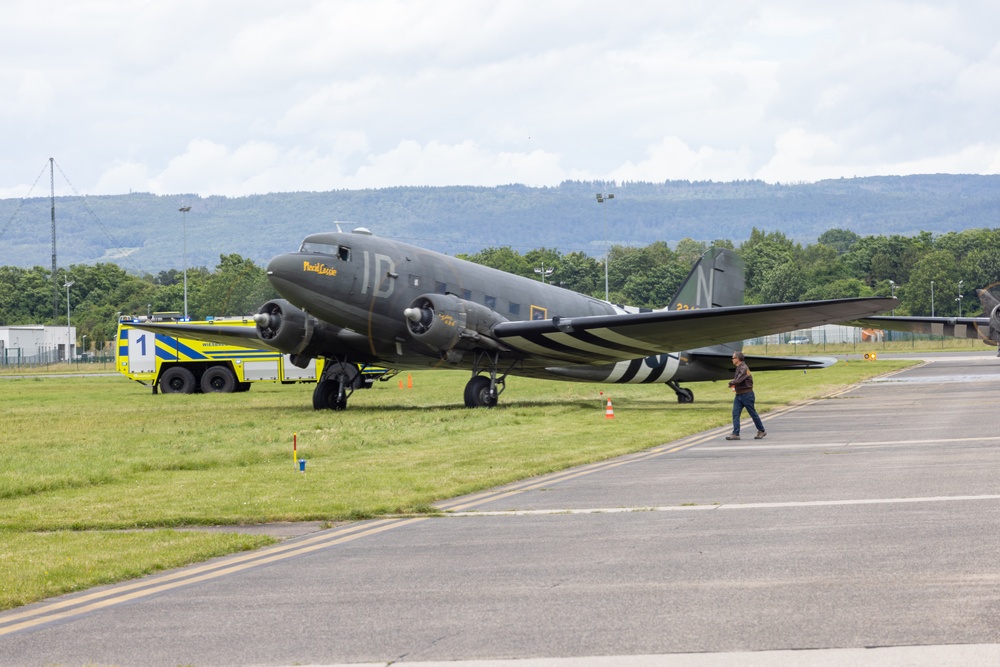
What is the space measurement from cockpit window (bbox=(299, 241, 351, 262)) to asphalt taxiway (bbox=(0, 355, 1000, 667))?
1616 centimetres

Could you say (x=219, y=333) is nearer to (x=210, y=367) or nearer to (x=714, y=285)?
(x=210, y=367)

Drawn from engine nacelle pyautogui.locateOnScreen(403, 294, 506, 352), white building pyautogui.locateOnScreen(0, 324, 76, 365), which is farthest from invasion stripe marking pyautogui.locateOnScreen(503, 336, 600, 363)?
white building pyautogui.locateOnScreen(0, 324, 76, 365)

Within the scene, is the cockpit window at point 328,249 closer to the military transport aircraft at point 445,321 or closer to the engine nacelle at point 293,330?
the military transport aircraft at point 445,321

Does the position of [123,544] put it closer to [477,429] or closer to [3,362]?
[477,429]

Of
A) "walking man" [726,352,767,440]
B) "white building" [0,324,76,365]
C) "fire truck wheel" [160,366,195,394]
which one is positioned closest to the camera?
"walking man" [726,352,767,440]

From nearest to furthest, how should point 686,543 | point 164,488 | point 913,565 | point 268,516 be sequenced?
point 913,565 → point 686,543 → point 268,516 → point 164,488

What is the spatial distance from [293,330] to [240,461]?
13.8 m

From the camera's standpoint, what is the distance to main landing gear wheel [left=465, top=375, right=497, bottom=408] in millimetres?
32750

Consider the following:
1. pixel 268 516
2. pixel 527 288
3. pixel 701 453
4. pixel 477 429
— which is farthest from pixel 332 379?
pixel 268 516

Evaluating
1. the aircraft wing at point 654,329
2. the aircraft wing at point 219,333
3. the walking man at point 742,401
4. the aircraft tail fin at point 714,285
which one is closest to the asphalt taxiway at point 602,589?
the walking man at point 742,401

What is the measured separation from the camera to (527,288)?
3506 centimetres

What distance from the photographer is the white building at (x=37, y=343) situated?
386 feet

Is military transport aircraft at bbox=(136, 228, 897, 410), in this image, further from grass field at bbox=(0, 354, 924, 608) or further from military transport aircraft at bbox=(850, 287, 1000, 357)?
military transport aircraft at bbox=(850, 287, 1000, 357)

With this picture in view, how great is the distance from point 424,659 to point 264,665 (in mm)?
927
